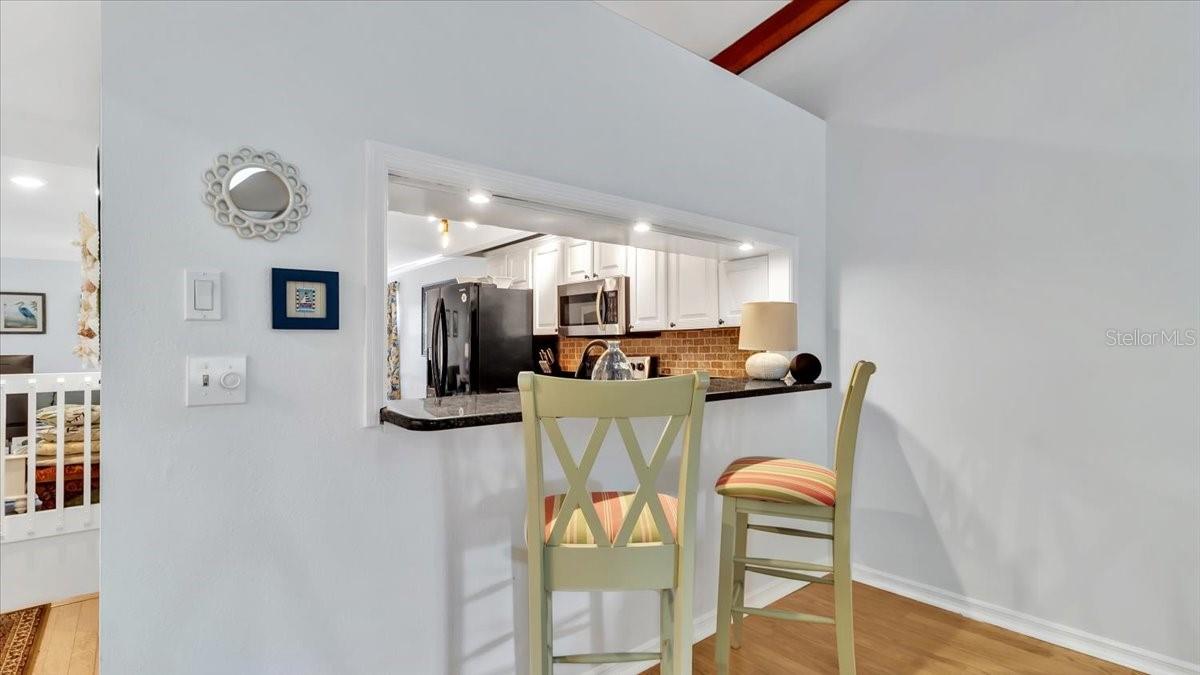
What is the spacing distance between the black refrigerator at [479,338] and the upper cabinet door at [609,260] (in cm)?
80

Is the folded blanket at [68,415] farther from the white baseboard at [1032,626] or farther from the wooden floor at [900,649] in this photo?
the white baseboard at [1032,626]

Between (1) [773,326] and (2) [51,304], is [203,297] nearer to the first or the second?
(1) [773,326]

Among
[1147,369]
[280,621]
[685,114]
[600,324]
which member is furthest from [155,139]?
[1147,369]

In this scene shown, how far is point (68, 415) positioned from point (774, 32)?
4.28 metres

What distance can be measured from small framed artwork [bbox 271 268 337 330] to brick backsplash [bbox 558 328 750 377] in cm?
245

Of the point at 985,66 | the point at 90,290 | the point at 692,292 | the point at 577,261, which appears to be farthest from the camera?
the point at 577,261

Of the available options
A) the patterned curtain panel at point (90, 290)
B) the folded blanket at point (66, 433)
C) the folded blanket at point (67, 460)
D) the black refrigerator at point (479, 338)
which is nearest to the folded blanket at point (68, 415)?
the folded blanket at point (66, 433)

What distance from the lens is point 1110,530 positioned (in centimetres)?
213

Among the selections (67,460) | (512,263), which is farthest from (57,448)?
(512,263)

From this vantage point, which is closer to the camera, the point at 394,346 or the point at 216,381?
the point at 216,381

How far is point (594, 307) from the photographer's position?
4047 mm

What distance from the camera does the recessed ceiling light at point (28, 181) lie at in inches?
142

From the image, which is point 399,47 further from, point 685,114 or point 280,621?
point 280,621

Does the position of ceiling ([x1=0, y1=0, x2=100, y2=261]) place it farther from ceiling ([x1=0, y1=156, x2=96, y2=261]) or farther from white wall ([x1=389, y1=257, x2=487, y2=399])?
white wall ([x1=389, y1=257, x2=487, y2=399])
